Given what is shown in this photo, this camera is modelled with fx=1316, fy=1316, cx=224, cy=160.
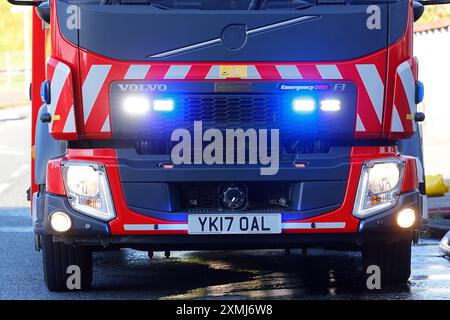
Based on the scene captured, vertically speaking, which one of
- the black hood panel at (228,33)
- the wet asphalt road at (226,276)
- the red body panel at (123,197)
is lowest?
the wet asphalt road at (226,276)

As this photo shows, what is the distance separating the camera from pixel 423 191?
372 inches

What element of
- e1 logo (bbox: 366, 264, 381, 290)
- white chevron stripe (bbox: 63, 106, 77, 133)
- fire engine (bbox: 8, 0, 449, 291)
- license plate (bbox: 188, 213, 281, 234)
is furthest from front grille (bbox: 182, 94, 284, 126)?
e1 logo (bbox: 366, 264, 381, 290)

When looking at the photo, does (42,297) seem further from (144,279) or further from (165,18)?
(165,18)

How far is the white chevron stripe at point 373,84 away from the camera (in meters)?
8.49

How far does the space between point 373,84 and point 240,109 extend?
2.87ft

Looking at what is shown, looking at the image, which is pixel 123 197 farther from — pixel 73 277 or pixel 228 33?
pixel 228 33

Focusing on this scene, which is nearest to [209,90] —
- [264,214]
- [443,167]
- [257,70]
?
[257,70]

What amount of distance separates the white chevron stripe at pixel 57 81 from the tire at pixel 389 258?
7.78ft

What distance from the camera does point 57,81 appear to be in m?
8.51

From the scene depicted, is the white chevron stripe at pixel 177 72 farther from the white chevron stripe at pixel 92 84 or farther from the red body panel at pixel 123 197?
the red body panel at pixel 123 197

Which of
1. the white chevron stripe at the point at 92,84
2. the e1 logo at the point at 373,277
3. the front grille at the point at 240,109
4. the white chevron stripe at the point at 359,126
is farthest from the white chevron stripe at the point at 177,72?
the e1 logo at the point at 373,277

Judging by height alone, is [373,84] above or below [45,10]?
below

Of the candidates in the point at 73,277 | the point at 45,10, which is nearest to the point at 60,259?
the point at 73,277

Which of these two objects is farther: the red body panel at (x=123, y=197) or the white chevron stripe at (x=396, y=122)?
the white chevron stripe at (x=396, y=122)
